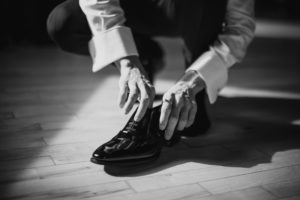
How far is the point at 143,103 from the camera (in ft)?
2.96

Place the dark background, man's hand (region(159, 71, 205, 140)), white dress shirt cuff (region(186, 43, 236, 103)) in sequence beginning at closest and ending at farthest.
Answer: man's hand (region(159, 71, 205, 140)) < white dress shirt cuff (region(186, 43, 236, 103)) < the dark background

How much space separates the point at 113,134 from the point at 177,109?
266 millimetres

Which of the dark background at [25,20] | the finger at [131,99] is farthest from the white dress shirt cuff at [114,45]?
the dark background at [25,20]

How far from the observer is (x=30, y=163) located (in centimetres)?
93

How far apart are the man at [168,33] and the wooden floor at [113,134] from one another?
128 millimetres

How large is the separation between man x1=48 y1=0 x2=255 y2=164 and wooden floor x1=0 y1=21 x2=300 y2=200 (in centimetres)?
13

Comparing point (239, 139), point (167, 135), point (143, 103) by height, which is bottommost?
point (239, 139)

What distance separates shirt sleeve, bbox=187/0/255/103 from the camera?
3.48 ft

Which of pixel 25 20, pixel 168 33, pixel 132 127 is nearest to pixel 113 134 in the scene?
pixel 132 127

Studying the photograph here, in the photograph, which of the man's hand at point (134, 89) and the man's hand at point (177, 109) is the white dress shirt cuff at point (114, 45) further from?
the man's hand at point (177, 109)

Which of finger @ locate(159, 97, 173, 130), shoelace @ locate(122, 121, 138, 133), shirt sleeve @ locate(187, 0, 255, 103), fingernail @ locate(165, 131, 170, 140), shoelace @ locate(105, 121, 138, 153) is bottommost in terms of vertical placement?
fingernail @ locate(165, 131, 170, 140)

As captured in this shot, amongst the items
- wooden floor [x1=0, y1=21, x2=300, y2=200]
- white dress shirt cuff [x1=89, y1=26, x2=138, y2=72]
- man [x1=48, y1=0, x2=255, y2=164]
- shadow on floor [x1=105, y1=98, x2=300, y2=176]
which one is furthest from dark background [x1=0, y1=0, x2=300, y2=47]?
white dress shirt cuff [x1=89, y1=26, x2=138, y2=72]

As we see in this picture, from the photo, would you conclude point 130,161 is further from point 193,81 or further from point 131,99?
point 193,81

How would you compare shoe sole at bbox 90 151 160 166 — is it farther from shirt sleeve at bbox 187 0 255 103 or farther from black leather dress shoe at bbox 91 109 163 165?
shirt sleeve at bbox 187 0 255 103
